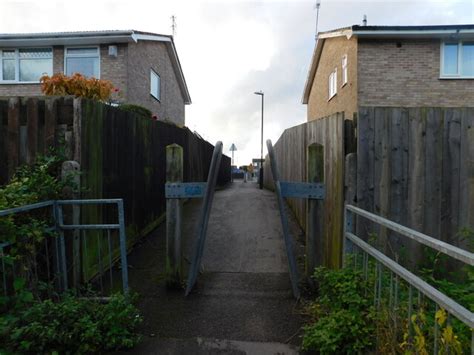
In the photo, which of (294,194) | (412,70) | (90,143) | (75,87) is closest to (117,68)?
(75,87)

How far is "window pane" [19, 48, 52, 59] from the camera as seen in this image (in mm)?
14703

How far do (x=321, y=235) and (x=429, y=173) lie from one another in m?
1.39

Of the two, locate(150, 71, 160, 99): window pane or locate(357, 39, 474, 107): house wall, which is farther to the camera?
locate(150, 71, 160, 99): window pane

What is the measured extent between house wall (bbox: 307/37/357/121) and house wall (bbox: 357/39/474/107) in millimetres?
430

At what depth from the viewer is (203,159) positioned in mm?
13570

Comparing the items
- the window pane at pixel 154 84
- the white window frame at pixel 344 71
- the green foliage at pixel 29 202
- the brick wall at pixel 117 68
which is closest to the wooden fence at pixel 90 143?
the green foliage at pixel 29 202

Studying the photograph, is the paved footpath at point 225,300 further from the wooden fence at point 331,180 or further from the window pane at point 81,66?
the window pane at point 81,66

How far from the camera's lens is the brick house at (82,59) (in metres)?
14.0

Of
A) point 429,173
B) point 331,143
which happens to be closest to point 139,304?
point 331,143

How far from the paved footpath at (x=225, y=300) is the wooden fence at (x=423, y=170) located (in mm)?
1324

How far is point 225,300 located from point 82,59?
44.4 feet

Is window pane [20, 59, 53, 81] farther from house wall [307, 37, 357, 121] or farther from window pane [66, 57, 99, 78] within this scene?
house wall [307, 37, 357, 121]

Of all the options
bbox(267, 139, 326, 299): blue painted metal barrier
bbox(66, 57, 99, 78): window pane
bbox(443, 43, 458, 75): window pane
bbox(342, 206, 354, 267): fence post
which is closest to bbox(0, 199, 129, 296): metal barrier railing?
bbox(267, 139, 326, 299): blue painted metal barrier

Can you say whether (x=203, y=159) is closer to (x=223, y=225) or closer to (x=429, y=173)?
(x=223, y=225)
